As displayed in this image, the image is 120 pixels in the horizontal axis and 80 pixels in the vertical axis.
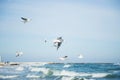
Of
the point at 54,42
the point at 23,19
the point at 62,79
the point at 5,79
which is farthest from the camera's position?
the point at 62,79

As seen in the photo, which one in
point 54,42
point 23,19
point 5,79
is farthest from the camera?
point 5,79

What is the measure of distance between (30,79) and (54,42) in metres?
7.29

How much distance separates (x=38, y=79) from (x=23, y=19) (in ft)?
20.9

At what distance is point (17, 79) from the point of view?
38.2 feet

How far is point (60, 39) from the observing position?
4961 millimetres

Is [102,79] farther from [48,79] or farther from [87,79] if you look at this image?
[48,79]

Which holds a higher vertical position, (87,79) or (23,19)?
(23,19)

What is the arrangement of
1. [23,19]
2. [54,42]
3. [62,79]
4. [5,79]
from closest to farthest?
[54,42]
[23,19]
[5,79]
[62,79]

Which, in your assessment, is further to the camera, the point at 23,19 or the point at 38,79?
the point at 38,79

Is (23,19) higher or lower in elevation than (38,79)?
higher

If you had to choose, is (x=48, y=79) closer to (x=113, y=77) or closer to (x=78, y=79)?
(x=78, y=79)

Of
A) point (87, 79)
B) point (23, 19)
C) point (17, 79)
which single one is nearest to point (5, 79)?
point (17, 79)

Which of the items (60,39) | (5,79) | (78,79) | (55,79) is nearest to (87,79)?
(78,79)

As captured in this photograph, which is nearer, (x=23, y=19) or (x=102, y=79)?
(x=23, y=19)
